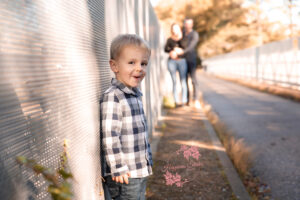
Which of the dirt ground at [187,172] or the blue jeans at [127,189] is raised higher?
the blue jeans at [127,189]

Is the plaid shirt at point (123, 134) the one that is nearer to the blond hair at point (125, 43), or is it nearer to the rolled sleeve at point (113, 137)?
the rolled sleeve at point (113, 137)

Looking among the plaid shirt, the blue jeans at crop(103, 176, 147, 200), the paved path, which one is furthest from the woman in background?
the blue jeans at crop(103, 176, 147, 200)

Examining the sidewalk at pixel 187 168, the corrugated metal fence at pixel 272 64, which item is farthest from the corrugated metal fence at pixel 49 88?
the corrugated metal fence at pixel 272 64

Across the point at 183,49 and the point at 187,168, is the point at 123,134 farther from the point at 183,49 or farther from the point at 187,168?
the point at 183,49

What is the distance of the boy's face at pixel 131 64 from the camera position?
6.10 feet

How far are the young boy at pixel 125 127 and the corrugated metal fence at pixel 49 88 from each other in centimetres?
9

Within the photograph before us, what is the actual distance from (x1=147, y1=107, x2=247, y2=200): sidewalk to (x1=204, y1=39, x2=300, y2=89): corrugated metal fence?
7.71 metres

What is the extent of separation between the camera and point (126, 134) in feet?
6.01

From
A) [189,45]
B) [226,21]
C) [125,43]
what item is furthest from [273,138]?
[226,21]

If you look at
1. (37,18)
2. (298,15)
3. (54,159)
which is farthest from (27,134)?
(298,15)

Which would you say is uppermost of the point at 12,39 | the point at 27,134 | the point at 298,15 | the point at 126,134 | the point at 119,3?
the point at 298,15

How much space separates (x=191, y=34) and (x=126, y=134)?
570 cm

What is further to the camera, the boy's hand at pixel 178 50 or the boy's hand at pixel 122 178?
the boy's hand at pixel 178 50

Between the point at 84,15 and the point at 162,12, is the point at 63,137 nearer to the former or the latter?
the point at 84,15
